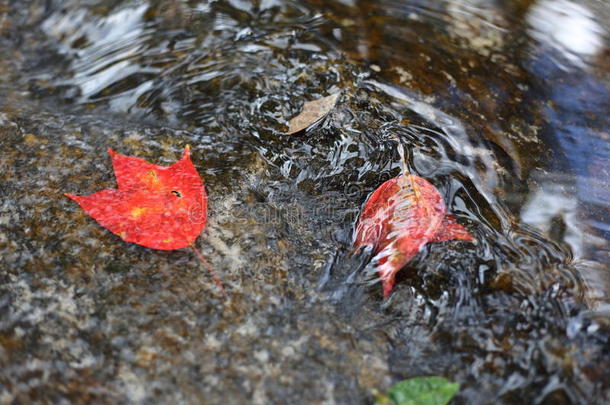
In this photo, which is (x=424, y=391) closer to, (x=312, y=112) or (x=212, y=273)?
(x=212, y=273)

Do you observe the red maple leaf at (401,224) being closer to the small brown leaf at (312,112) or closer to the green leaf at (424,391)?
the green leaf at (424,391)

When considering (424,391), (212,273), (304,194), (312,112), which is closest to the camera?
(424,391)

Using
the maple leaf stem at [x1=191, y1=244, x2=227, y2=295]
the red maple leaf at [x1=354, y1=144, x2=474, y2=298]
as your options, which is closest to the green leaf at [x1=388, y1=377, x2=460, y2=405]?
the red maple leaf at [x1=354, y1=144, x2=474, y2=298]

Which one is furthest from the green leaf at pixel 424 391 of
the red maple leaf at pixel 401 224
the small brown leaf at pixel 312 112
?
the small brown leaf at pixel 312 112

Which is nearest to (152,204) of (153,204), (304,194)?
(153,204)

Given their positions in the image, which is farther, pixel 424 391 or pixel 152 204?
pixel 152 204

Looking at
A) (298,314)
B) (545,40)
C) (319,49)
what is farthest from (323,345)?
(545,40)

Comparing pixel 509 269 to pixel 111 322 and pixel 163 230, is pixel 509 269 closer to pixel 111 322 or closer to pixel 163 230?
pixel 163 230
